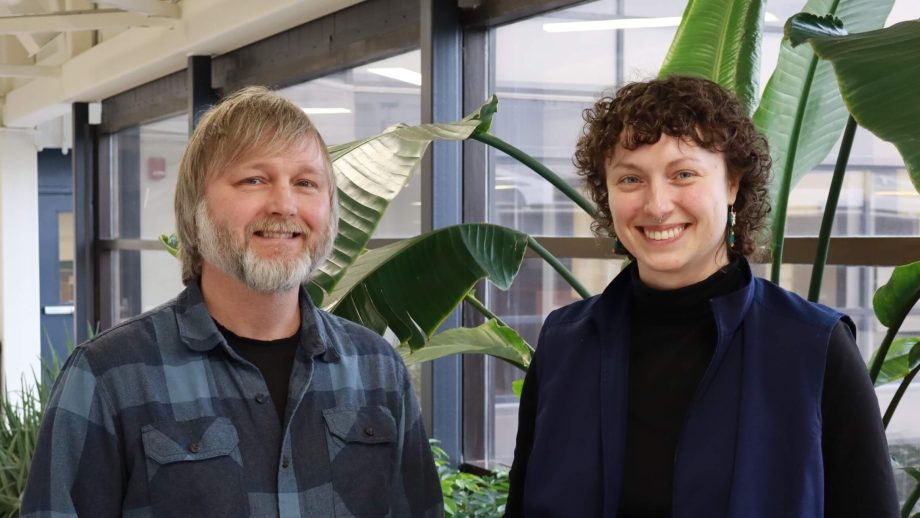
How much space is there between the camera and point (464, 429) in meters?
4.10

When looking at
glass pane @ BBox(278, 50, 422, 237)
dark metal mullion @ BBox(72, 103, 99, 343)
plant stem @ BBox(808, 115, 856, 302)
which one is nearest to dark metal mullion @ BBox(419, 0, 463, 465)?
glass pane @ BBox(278, 50, 422, 237)

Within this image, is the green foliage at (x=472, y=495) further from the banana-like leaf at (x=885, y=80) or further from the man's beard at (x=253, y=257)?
the banana-like leaf at (x=885, y=80)

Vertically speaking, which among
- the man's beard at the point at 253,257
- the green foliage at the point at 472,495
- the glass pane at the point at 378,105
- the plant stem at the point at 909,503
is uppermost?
the glass pane at the point at 378,105

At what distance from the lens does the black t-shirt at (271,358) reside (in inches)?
61.5

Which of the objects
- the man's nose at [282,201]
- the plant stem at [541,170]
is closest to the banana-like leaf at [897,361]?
the plant stem at [541,170]

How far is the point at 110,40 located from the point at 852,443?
20.7 ft

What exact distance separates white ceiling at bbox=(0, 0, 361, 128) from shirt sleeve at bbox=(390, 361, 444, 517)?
308 centimetres

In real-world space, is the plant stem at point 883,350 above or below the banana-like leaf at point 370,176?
below

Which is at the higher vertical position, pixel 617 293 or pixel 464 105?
pixel 464 105

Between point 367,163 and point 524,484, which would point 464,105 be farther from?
point 524,484

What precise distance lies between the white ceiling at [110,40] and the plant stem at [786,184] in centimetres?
283

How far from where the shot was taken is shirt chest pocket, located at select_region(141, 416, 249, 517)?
1.46 meters

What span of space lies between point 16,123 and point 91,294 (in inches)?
79.9

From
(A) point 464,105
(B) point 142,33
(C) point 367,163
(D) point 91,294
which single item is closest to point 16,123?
(D) point 91,294
